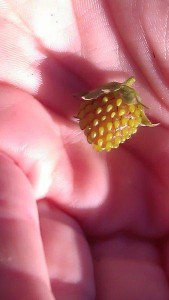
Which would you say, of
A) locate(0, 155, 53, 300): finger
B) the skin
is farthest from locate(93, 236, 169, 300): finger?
locate(0, 155, 53, 300): finger

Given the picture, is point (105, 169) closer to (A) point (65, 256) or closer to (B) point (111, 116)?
(B) point (111, 116)

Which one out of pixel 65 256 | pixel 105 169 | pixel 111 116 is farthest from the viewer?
pixel 105 169

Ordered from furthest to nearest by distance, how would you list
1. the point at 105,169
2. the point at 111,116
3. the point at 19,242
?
1. the point at 105,169
2. the point at 111,116
3. the point at 19,242

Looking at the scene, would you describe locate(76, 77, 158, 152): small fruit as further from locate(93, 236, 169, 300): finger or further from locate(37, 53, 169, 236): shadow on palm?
locate(93, 236, 169, 300): finger

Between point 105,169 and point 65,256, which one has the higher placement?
point 105,169

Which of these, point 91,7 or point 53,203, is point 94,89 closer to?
point 91,7

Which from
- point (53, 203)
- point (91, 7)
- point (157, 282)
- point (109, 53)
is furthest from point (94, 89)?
point (157, 282)

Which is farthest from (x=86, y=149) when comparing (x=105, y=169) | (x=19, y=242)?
(x=19, y=242)
